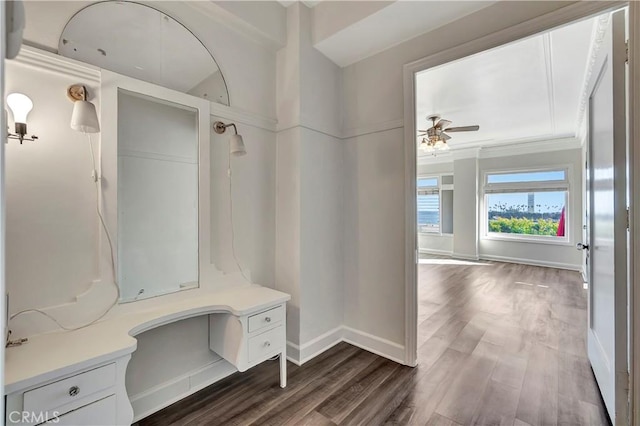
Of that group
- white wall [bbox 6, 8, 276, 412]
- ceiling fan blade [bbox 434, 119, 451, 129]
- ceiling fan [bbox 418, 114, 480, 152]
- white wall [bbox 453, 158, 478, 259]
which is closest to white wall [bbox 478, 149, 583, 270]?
white wall [bbox 453, 158, 478, 259]

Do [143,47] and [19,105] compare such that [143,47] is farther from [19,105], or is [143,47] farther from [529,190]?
[529,190]

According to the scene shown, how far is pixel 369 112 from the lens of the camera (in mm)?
2596

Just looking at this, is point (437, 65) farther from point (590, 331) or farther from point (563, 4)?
point (590, 331)

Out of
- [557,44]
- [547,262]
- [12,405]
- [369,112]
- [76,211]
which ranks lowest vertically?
[547,262]

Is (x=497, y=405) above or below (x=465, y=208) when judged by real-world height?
below

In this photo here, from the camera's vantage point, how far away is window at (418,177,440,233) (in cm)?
770

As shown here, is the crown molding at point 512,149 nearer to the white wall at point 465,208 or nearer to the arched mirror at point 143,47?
the white wall at point 465,208

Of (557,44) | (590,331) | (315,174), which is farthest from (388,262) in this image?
(557,44)

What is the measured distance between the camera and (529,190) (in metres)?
6.29

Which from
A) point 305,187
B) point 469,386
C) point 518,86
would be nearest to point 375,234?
point 305,187

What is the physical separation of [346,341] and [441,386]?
93cm

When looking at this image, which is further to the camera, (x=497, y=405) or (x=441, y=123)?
(x=441, y=123)

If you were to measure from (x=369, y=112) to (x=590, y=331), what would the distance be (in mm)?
2498

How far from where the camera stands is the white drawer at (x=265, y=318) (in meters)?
1.84
